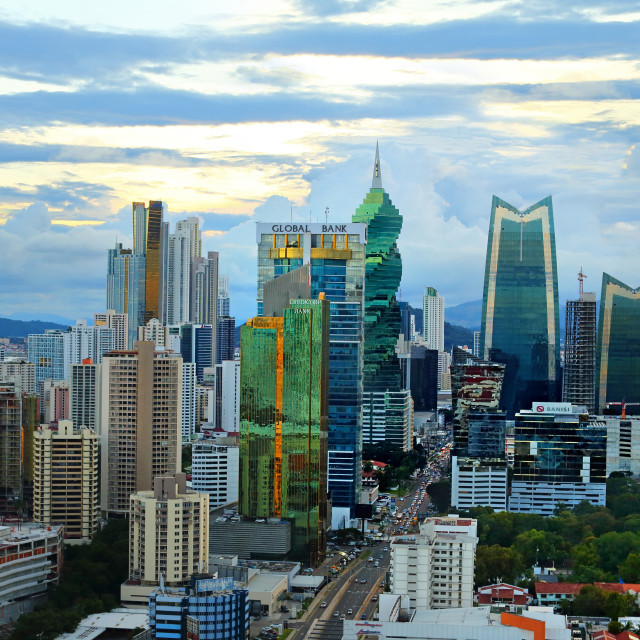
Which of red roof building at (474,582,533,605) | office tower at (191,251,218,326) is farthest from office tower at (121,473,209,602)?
office tower at (191,251,218,326)

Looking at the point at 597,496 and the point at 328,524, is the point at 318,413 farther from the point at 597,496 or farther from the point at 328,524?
the point at 597,496

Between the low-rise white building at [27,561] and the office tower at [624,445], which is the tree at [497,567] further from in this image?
the office tower at [624,445]

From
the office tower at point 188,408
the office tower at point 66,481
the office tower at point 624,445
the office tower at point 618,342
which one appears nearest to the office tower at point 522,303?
the office tower at point 618,342

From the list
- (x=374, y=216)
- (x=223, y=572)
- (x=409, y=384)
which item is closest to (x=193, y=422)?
(x=374, y=216)

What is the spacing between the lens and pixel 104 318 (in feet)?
269

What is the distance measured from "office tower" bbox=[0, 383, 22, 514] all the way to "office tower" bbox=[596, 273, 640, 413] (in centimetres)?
3426

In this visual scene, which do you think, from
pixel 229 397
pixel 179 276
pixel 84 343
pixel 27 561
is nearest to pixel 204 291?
pixel 179 276

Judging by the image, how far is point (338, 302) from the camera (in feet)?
140

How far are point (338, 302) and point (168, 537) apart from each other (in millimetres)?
16326

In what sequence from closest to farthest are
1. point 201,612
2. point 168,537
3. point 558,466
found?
point 201,612, point 168,537, point 558,466

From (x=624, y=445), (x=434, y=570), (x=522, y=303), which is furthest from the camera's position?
(x=522, y=303)

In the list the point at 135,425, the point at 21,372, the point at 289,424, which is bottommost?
the point at 135,425

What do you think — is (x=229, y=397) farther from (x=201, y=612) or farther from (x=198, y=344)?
(x=201, y=612)

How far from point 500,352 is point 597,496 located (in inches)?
846
